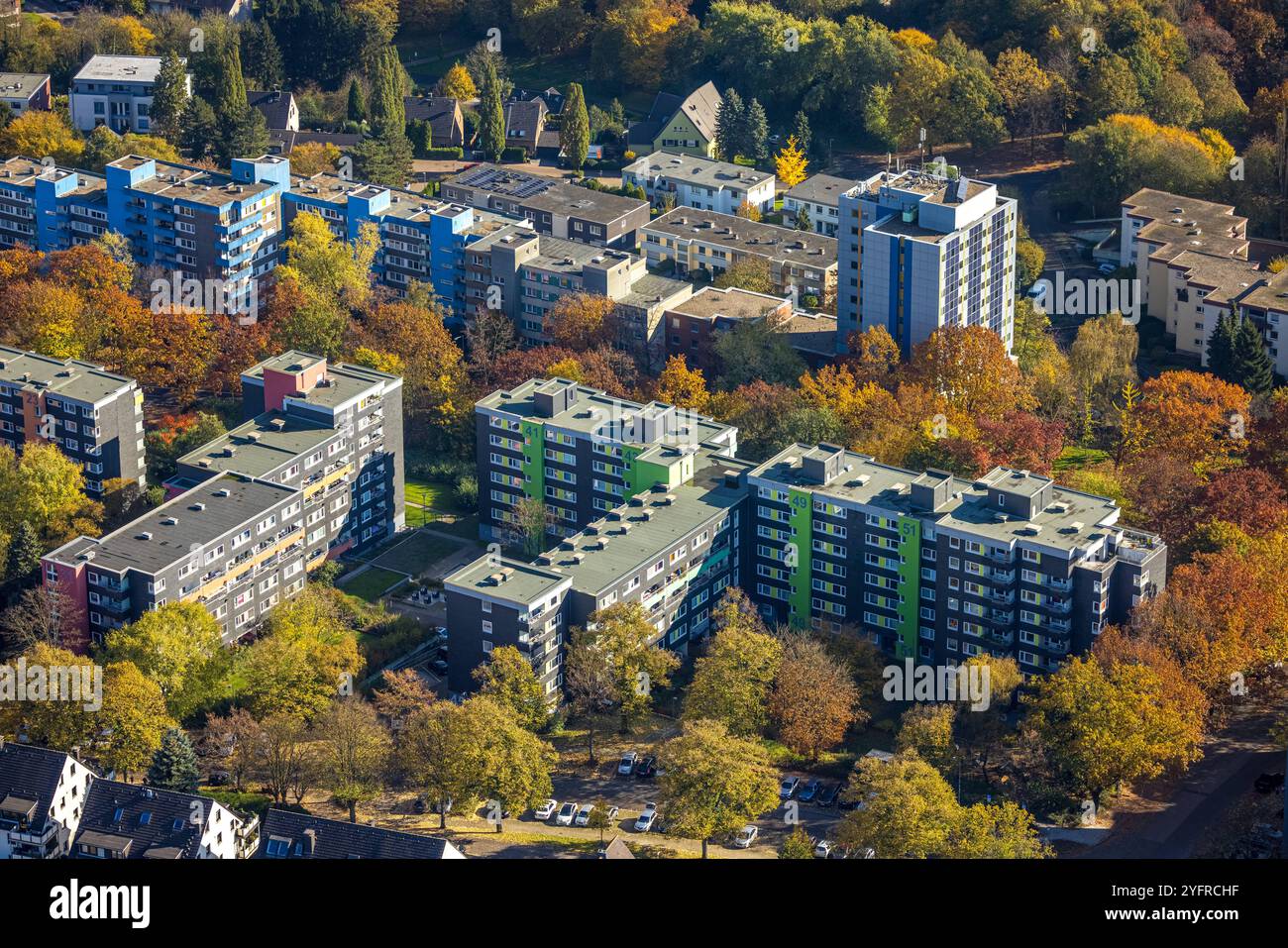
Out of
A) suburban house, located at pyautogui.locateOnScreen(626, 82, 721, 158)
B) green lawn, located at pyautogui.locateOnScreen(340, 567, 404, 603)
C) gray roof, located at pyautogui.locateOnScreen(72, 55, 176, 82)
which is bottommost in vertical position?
green lawn, located at pyautogui.locateOnScreen(340, 567, 404, 603)

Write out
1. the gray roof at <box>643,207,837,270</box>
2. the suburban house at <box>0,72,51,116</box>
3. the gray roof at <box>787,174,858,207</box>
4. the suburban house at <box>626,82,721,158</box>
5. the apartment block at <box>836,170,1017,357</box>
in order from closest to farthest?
1. the apartment block at <box>836,170,1017,357</box>
2. the gray roof at <box>643,207,837,270</box>
3. the gray roof at <box>787,174,858,207</box>
4. the suburban house at <box>626,82,721,158</box>
5. the suburban house at <box>0,72,51,116</box>

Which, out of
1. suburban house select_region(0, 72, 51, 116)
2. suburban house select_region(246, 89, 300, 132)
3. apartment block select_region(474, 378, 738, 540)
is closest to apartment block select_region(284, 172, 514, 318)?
apartment block select_region(474, 378, 738, 540)

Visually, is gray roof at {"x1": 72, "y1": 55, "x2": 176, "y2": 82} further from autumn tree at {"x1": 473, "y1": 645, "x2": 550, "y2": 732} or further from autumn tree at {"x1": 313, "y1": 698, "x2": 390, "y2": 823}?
autumn tree at {"x1": 313, "y1": 698, "x2": 390, "y2": 823}

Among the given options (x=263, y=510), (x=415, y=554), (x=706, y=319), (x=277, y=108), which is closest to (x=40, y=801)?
(x=263, y=510)

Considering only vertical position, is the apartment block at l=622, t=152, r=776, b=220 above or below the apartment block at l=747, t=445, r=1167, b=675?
above

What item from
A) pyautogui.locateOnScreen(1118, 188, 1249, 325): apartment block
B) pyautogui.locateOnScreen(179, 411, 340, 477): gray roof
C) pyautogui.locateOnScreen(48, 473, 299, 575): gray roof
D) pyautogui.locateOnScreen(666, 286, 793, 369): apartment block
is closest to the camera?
pyautogui.locateOnScreen(48, 473, 299, 575): gray roof

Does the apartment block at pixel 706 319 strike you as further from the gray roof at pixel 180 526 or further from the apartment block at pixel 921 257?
the gray roof at pixel 180 526

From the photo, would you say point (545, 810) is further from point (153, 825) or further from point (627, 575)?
point (153, 825)
